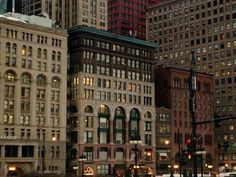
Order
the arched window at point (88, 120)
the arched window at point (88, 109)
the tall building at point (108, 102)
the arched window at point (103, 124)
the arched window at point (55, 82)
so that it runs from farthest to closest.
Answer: the arched window at point (103, 124) → the arched window at point (88, 109) → the tall building at point (108, 102) → the arched window at point (88, 120) → the arched window at point (55, 82)

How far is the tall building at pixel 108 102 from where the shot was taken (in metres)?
154

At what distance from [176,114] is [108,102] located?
94.0 feet

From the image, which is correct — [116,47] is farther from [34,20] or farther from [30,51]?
[30,51]

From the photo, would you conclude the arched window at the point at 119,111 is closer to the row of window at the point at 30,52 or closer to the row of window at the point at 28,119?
the row of window at the point at 28,119

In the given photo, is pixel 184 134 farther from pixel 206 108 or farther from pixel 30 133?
pixel 30 133

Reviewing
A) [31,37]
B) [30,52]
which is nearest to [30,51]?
[30,52]

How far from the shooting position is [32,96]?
143250 mm

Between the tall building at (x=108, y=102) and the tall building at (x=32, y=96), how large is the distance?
5.69 metres

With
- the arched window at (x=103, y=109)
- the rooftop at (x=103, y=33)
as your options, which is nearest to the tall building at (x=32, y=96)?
the rooftop at (x=103, y=33)

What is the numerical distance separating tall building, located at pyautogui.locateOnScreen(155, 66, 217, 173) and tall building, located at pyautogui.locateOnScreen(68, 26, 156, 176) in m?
6.24

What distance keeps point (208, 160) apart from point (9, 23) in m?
86.9

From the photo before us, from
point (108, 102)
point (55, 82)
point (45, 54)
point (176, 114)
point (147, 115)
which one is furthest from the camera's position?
point (176, 114)

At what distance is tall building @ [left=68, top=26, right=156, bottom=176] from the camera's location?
15412cm

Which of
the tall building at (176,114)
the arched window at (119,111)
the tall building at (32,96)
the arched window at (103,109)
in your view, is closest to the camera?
the tall building at (32,96)
